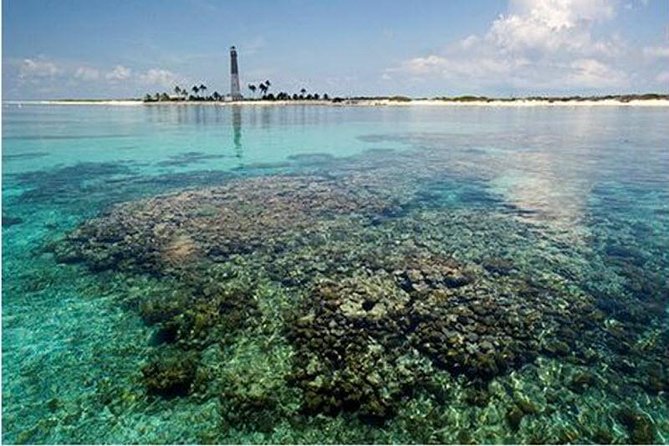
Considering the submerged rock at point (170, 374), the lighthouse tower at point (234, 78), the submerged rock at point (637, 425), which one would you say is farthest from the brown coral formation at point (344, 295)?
the lighthouse tower at point (234, 78)

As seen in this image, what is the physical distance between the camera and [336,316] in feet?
26.6

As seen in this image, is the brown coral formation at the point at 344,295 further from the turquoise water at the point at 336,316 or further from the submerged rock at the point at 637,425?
the submerged rock at the point at 637,425

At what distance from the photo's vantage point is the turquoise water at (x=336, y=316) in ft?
19.2

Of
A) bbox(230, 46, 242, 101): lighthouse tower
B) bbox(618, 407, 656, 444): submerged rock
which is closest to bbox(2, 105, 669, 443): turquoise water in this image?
bbox(618, 407, 656, 444): submerged rock

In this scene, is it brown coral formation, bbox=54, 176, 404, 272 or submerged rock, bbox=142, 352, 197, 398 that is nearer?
submerged rock, bbox=142, 352, 197, 398

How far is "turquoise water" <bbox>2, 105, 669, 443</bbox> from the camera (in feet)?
19.2

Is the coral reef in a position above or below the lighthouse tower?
below

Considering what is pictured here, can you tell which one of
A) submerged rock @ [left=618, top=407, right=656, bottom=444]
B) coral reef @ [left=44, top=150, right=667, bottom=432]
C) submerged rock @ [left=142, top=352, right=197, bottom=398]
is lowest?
submerged rock @ [left=618, top=407, right=656, bottom=444]

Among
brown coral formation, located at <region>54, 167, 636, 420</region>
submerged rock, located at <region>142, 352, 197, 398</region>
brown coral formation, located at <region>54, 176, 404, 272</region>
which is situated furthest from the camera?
brown coral formation, located at <region>54, 176, 404, 272</region>

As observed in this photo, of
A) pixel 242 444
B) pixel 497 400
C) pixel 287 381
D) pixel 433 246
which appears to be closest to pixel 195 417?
pixel 242 444

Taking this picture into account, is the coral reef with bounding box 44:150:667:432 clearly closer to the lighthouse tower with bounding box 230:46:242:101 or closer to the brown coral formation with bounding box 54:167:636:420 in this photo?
the brown coral formation with bounding box 54:167:636:420

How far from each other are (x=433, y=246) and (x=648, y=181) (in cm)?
1462

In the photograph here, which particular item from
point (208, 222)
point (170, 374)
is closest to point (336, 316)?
point (170, 374)

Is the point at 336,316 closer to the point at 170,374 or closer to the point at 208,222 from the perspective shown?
the point at 170,374
